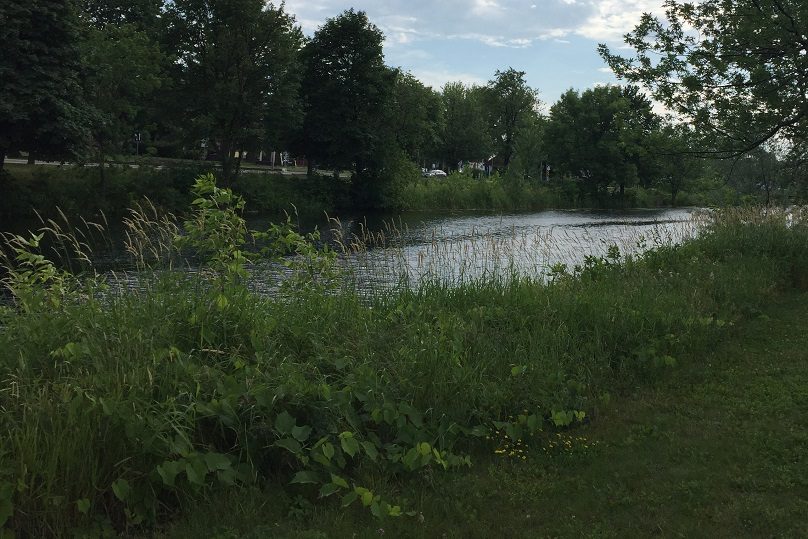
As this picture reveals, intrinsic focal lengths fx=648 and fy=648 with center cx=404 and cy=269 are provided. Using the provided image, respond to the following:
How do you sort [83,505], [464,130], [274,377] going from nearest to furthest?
[83,505], [274,377], [464,130]

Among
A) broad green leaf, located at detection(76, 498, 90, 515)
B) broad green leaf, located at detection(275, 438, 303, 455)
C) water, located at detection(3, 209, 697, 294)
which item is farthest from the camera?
water, located at detection(3, 209, 697, 294)

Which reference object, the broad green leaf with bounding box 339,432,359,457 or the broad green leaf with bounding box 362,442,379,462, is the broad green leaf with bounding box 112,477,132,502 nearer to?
the broad green leaf with bounding box 339,432,359,457

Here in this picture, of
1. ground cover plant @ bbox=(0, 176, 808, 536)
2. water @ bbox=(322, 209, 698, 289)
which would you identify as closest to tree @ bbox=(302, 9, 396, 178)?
water @ bbox=(322, 209, 698, 289)

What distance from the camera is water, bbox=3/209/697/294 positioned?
8.89 meters

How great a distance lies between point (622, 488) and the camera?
4516 mm

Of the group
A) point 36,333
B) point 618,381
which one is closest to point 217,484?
point 36,333

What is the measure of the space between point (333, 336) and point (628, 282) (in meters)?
5.26

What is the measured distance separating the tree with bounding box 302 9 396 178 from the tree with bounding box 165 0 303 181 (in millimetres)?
6344

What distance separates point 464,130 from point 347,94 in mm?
39953

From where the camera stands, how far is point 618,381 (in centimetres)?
675

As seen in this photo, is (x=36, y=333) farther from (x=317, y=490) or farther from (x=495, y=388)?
(x=495, y=388)

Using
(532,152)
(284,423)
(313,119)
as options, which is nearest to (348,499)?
(284,423)

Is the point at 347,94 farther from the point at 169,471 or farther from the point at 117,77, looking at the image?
the point at 169,471

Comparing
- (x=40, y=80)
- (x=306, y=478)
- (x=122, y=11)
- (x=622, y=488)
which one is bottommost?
(x=622, y=488)
